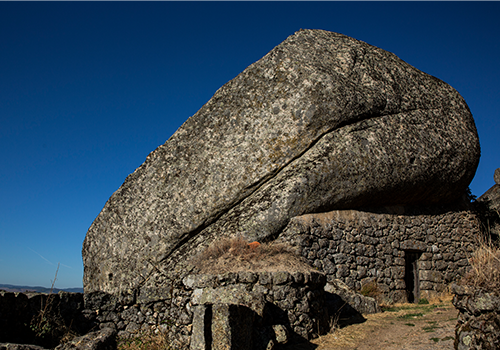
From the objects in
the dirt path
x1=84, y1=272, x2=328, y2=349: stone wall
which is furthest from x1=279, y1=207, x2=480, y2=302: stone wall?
x1=84, y1=272, x2=328, y2=349: stone wall

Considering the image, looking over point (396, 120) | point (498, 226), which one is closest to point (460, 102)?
point (396, 120)

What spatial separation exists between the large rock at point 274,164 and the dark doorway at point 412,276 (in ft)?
4.90

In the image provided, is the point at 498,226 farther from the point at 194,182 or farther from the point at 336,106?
the point at 194,182

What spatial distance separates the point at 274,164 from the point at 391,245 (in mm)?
3597

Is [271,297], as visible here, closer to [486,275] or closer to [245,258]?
[245,258]

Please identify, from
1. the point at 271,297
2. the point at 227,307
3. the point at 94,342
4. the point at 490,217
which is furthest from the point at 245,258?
the point at 490,217

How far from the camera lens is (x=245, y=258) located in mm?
6891

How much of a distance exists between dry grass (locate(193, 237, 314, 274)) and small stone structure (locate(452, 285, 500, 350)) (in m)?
2.61

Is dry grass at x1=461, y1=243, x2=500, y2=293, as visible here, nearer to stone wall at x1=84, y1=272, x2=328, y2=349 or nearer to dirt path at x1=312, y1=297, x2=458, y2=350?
dirt path at x1=312, y1=297, x2=458, y2=350

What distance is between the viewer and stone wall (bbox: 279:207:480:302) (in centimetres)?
855

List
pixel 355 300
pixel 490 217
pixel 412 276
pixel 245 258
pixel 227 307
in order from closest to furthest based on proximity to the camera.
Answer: pixel 227 307, pixel 245 258, pixel 355 300, pixel 412 276, pixel 490 217

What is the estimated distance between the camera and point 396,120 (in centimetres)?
1029

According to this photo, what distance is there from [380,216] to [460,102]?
5210 millimetres

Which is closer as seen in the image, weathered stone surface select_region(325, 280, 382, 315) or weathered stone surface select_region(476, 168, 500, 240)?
weathered stone surface select_region(325, 280, 382, 315)
